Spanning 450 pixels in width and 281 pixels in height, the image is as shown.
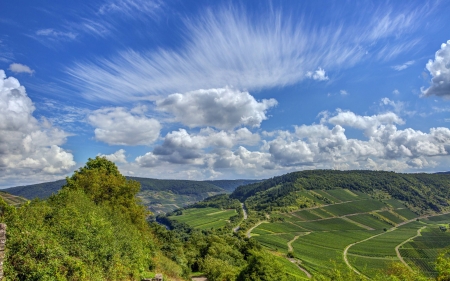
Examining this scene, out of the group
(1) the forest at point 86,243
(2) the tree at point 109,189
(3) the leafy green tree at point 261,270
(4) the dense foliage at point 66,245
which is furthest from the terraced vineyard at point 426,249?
(4) the dense foliage at point 66,245

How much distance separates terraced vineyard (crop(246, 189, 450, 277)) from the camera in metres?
95.9

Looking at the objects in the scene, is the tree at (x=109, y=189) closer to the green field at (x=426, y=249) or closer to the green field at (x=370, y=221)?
the green field at (x=426, y=249)

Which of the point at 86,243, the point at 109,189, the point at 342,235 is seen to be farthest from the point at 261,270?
the point at 342,235

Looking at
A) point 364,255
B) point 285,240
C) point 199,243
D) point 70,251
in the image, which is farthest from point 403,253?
point 70,251

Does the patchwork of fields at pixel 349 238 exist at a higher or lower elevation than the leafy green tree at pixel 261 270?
lower

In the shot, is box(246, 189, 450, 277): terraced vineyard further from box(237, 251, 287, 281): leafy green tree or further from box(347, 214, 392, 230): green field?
box(237, 251, 287, 281): leafy green tree

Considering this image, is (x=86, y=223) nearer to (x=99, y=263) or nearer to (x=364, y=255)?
(x=99, y=263)

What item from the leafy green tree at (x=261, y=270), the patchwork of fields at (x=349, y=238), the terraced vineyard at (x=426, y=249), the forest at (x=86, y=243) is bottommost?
the terraced vineyard at (x=426, y=249)

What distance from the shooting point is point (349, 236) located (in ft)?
440

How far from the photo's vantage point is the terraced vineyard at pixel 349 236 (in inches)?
3775

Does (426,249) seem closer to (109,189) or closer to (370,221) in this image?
(370,221)

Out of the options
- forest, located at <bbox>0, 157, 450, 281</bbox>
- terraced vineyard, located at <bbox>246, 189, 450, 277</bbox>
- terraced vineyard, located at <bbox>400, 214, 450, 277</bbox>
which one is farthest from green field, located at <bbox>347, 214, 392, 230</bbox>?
forest, located at <bbox>0, 157, 450, 281</bbox>

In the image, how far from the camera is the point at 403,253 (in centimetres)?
10600

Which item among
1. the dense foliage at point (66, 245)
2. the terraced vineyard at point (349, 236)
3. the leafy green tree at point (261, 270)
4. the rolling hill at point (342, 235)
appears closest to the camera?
the dense foliage at point (66, 245)
